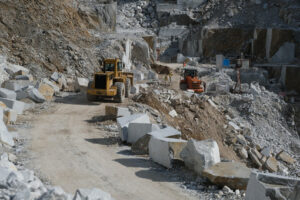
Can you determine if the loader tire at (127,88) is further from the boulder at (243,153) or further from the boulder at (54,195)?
the boulder at (54,195)

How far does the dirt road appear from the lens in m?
6.00

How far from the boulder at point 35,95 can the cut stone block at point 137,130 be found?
6.31 m

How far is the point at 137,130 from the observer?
8680 mm

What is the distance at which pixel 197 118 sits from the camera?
15414 mm

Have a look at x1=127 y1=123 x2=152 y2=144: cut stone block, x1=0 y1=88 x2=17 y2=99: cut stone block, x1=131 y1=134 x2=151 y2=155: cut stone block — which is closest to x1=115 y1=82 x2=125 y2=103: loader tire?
x1=0 y1=88 x2=17 y2=99: cut stone block

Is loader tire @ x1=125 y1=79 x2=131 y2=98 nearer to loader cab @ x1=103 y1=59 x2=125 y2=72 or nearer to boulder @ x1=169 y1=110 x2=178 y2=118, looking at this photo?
loader cab @ x1=103 y1=59 x2=125 y2=72

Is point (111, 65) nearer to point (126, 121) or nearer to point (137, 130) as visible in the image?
point (126, 121)

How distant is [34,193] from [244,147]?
452 inches

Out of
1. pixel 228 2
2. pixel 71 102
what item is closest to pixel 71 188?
pixel 71 102

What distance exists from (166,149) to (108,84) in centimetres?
721

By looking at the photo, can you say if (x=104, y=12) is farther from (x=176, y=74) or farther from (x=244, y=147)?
(x=244, y=147)

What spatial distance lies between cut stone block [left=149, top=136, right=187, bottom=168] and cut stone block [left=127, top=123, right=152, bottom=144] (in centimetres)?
112

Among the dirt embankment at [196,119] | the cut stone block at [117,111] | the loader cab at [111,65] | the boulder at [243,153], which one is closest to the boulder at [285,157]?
the boulder at [243,153]

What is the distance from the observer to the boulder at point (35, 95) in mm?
13383
